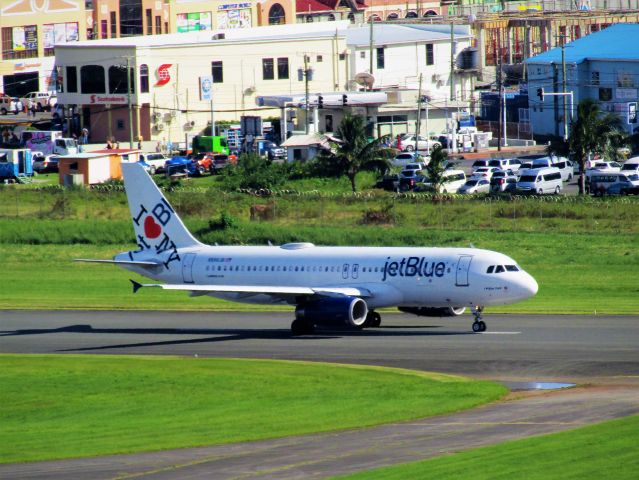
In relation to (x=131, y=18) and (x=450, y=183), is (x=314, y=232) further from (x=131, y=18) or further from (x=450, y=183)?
(x=131, y=18)

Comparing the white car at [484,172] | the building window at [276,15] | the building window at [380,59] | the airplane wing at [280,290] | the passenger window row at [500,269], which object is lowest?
the airplane wing at [280,290]

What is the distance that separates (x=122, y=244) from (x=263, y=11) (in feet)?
378

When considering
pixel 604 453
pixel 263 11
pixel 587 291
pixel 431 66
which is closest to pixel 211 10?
pixel 263 11

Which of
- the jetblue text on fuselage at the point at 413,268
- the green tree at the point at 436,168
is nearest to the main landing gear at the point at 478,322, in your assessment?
the jetblue text on fuselage at the point at 413,268

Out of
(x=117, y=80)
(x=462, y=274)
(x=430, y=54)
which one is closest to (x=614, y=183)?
(x=462, y=274)

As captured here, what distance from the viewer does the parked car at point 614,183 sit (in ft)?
310

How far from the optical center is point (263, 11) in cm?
19412

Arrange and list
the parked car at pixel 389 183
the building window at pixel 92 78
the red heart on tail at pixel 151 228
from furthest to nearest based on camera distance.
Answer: the building window at pixel 92 78, the parked car at pixel 389 183, the red heart on tail at pixel 151 228

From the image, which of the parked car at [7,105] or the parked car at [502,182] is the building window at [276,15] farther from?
the parked car at [502,182]

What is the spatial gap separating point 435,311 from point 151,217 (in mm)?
13788

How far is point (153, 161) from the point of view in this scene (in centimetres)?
11762

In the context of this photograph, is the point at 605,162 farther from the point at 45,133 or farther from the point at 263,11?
the point at 263,11

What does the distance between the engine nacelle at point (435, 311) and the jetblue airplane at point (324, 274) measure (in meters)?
0.04

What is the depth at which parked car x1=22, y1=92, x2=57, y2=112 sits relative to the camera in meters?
162
